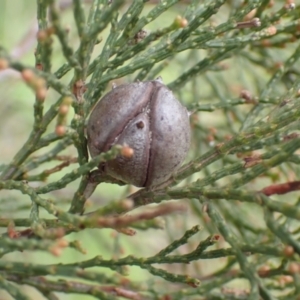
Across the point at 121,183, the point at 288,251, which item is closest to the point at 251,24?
the point at 121,183

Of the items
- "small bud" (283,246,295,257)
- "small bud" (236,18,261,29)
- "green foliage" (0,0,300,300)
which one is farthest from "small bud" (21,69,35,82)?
"small bud" (236,18,261,29)

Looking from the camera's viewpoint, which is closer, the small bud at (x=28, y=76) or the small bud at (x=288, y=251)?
the small bud at (x=28, y=76)

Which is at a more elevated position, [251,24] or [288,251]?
[251,24]

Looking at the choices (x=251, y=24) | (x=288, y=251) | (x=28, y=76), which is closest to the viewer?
(x=28, y=76)

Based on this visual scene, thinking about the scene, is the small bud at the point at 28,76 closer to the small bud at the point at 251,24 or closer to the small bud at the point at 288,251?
the small bud at the point at 288,251

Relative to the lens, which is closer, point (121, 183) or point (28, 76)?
point (28, 76)

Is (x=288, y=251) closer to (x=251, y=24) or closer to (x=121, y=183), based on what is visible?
(x=121, y=183)

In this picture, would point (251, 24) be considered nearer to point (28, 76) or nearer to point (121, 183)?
point (121, 183)

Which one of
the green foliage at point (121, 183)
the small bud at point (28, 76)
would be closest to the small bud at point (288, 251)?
the green foliage at point (121, 183)

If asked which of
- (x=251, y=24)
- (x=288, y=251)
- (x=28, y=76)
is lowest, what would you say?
(x=288, y=251)

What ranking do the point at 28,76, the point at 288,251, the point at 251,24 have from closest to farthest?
the point at 28,76 < the point at 288,251 < the point at 251,24

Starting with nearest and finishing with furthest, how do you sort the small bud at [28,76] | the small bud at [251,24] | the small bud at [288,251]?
the small bud at [28,76], the small bud at [288,251], the small bud at [251,24]
